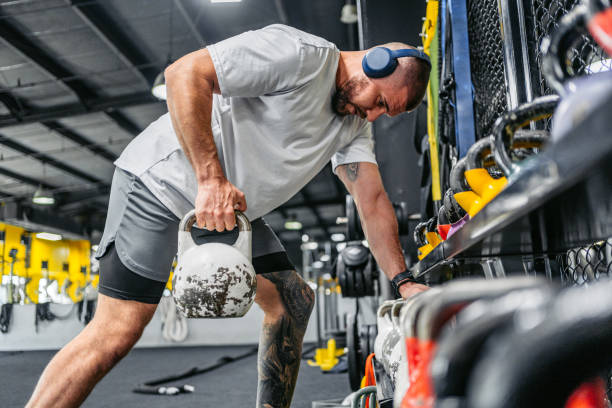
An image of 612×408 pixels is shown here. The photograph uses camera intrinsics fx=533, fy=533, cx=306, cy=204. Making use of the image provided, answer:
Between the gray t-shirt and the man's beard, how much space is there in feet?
0.08

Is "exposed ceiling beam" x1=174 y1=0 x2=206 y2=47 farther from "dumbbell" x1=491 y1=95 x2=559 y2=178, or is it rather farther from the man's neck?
"dumbbell" x1=491 y1=95 x2=559 y2=178

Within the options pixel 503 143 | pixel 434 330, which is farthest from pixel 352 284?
pixel 434 330

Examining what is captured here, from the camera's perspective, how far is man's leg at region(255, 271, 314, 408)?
181cm

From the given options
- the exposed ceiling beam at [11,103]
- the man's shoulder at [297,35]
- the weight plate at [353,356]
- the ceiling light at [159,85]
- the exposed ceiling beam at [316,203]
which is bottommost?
the weight plate at [353,356]

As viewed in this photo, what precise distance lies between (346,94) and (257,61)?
0.34m

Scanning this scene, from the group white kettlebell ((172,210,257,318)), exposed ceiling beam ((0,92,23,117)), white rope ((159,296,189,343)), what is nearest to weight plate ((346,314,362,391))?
white kettlebell ((172,210,257,318))

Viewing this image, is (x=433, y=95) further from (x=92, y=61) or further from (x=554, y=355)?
(x=92, y=61)

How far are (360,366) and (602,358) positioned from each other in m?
2.93

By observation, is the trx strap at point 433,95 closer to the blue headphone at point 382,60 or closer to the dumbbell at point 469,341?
the blue headphone at point 382,60

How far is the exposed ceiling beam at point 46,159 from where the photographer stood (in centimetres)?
1049

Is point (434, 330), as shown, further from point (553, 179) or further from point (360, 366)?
point (360, 366)

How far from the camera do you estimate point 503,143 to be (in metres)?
0.70

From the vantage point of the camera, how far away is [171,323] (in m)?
10.9

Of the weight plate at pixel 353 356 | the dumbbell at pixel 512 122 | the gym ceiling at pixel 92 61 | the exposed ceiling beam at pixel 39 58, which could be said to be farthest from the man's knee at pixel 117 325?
the exposed ceiling beam at pixel 39 58
